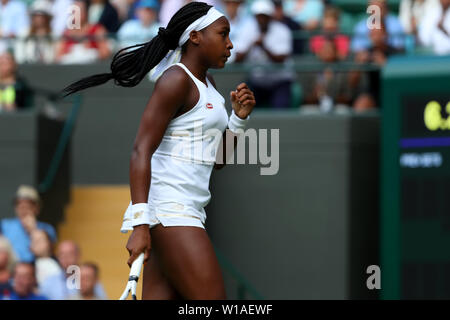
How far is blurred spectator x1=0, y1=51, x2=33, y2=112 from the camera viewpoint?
476 inches

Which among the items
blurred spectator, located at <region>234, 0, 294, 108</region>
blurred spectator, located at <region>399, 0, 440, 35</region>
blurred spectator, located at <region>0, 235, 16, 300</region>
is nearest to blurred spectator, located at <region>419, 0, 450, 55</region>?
blurred spectator, located at <region>399, 0, 440, 35</region>

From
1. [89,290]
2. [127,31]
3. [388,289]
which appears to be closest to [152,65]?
[89,290]

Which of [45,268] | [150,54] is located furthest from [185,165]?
[45,268]

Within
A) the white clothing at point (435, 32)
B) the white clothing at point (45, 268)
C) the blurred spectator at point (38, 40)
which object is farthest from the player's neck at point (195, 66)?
the blurred spectator at point (38, 40)

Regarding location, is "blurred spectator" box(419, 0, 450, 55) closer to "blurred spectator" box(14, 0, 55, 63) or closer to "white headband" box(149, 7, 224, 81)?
"blurred spectator" box(14, 0, 55, 63)

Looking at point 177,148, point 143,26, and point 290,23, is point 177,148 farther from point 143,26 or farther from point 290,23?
point 143,26

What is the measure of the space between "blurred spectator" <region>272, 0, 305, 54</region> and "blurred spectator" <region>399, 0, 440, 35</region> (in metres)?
1.22

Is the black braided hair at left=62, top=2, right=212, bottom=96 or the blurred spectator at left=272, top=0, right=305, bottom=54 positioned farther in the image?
the blurred spectator at left=272, top=0, right=305, bottom=54
